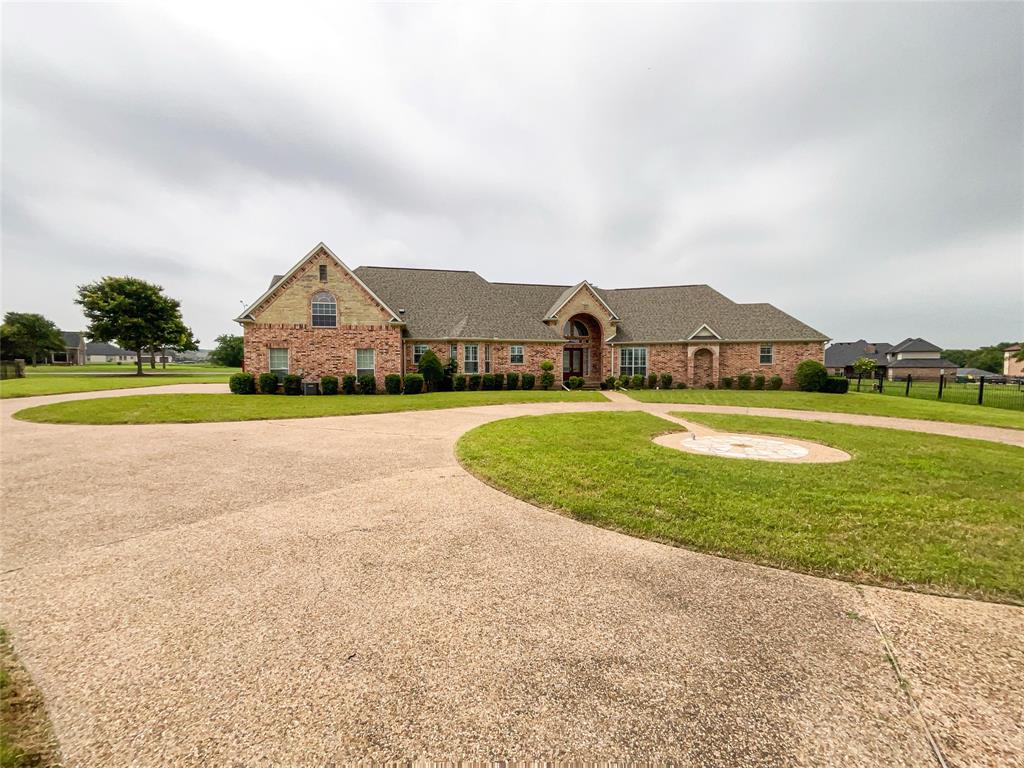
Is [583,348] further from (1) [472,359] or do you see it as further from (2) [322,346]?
(2) [322,346]

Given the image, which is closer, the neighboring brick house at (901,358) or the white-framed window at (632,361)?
the white-framed window at (632,361)

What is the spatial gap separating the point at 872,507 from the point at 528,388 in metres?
20.9

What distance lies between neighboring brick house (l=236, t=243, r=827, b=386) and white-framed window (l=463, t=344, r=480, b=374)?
66 millimetres

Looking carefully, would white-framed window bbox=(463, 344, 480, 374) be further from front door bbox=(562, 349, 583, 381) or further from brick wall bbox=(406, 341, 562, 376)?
front door bbox=(562, 349, 583, 381)

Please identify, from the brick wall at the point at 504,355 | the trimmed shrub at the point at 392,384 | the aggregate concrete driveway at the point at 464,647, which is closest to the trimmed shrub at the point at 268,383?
the trimmed shrub at the point at 392,384

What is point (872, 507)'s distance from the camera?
5.23 m

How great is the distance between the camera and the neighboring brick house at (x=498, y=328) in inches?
853

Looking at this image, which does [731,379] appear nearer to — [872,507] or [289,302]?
[872,507]

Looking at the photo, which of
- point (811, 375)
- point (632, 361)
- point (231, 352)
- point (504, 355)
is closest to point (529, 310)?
point (504, 355)

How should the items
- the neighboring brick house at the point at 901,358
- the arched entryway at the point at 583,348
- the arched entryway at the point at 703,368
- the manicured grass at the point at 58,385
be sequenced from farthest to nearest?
the neighboring brick house at the point at 901,358 < the arched entryway at the point at 583,348 < the arched entryway at the point at 703,368 < the manicured grass at the point at 58,385

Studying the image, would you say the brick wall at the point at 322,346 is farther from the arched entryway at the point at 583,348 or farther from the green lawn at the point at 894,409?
the green lawn at the point at 894,409

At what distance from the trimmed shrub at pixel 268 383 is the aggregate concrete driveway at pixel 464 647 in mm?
17259

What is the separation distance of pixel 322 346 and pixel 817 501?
22779 millimetres

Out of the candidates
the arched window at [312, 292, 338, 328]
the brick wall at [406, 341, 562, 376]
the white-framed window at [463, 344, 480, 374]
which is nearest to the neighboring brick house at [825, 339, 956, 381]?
the brick wall at [406, 341, 562, 376]
